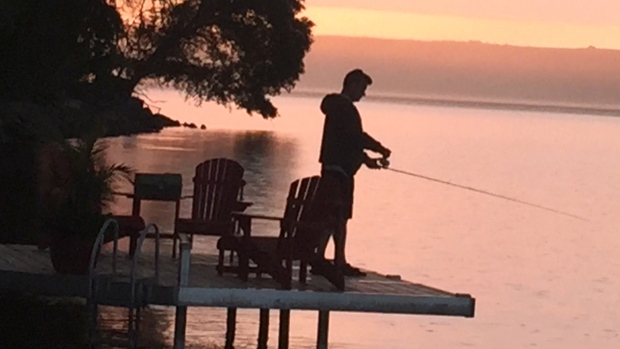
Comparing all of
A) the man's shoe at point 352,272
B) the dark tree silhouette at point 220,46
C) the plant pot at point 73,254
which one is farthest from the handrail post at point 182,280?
the dark tree silhouette at point 220,46

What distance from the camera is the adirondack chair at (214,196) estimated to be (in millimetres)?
13984

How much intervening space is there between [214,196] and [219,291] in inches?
107

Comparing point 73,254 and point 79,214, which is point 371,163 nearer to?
Answer: point 79,214

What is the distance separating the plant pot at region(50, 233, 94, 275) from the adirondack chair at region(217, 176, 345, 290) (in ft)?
3.52

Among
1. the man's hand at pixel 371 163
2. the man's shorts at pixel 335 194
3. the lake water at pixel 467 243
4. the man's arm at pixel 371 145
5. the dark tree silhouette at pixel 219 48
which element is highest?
the dark tree silhouette at pixel 219 48

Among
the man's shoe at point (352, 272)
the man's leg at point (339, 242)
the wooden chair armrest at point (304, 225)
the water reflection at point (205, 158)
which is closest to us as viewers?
the wooden chair armrest at point (304, 225)

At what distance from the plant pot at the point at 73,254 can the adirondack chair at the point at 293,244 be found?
1072 millimetres

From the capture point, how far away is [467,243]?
83.5 ft

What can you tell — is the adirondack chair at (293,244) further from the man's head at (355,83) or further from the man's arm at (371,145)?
the man's head at (355,83)

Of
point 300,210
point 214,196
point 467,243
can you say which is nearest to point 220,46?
point 467,243

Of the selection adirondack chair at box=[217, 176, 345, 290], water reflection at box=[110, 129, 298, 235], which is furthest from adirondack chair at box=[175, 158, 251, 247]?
water reflection at box=[110, 129, 298, 235]

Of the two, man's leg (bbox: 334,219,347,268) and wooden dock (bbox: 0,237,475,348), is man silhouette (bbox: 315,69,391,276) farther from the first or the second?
wooden dock (bbox: 0,237,475,348)

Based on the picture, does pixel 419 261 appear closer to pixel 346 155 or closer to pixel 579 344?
pixel 579 344

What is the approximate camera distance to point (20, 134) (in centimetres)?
4547
